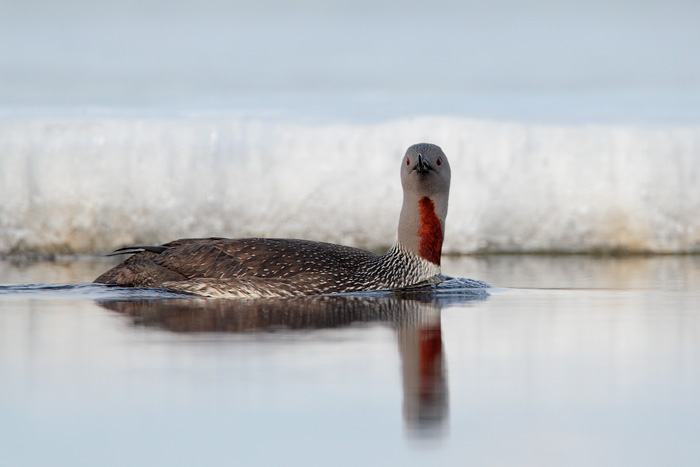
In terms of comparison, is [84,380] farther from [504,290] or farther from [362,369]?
[504,290]

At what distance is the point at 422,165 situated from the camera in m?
7.46

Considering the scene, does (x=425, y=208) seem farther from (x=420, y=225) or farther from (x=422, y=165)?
(x=422, y=165)

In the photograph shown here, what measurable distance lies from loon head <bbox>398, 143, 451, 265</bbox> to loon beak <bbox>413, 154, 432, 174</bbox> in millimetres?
222

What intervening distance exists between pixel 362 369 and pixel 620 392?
98 cm

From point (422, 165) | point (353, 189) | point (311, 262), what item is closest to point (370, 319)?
point (311, 262)

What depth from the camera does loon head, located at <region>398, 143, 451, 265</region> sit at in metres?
7.78

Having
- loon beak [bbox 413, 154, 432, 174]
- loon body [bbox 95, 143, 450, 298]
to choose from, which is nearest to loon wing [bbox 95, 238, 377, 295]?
loon body [bbox 95, 143, 450, 298]

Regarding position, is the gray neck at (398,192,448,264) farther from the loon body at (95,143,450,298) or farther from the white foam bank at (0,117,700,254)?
the white foam bank at (0,117,700,254)

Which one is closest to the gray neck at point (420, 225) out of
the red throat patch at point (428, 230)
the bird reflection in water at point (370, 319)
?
the red throat patch at point (428, 230)

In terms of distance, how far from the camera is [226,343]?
15.9ft

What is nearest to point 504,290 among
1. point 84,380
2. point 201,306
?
point 201,306

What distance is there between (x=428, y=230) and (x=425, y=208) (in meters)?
0.16

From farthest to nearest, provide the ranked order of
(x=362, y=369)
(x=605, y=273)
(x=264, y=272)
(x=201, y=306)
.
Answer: (x=605, y=273), (x=264, y=272), (x=201, y=306), (x=362, y=369)

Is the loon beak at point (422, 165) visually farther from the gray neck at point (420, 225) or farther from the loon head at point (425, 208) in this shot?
the gray neck at point (420, 225)
